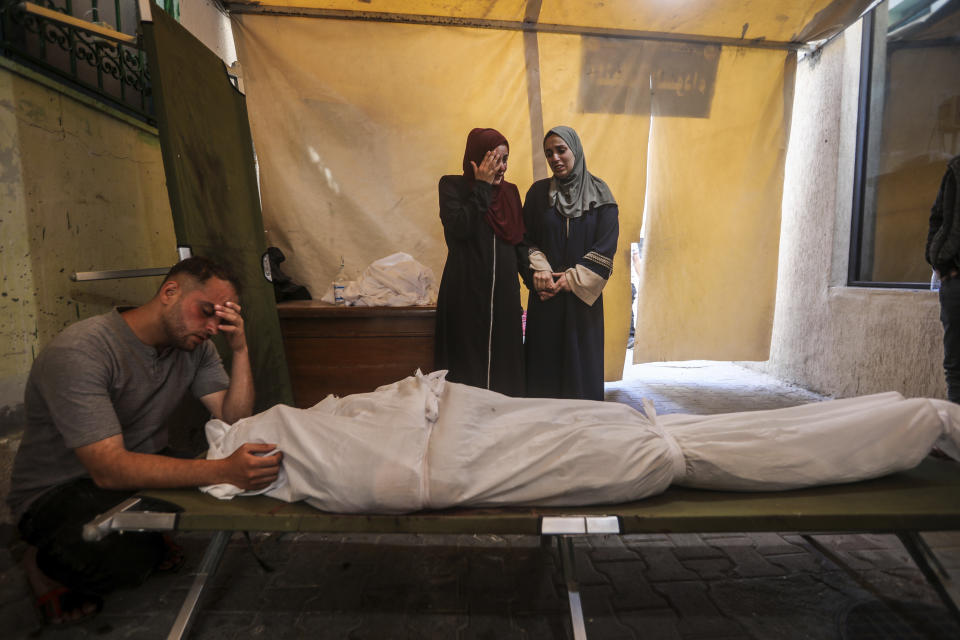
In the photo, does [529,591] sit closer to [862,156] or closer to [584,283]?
[584,283]

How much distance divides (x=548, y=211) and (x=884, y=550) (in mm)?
2080

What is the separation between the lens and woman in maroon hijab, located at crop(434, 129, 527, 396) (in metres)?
2.65

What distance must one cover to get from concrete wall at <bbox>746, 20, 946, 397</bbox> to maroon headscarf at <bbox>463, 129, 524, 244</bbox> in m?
2.70

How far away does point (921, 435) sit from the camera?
4.60ft

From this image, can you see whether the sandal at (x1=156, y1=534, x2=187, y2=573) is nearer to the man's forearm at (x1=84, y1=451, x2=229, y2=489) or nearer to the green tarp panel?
the man's forearm at (x1=84, y1=451, x2=229, y2=489)

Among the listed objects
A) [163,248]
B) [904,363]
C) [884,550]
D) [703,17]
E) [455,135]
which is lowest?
[884,550]

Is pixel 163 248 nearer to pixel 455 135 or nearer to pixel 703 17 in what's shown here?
pixel 455 135

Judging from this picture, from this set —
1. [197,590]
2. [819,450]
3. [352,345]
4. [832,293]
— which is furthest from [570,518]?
[832,293]

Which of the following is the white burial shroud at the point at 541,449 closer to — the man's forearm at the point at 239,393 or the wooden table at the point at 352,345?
the man's forearm at the point at 239,393

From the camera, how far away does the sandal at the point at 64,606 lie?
57.8 inches

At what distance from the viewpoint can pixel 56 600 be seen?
1.47 meters

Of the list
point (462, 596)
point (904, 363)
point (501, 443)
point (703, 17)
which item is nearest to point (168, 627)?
point (462, 596)

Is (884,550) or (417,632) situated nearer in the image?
(417,632)

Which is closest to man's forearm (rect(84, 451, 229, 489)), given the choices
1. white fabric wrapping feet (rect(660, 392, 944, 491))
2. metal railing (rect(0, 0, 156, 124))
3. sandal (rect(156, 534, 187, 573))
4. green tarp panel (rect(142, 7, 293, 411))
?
sandal (rect(156, 534, 187, 573))
